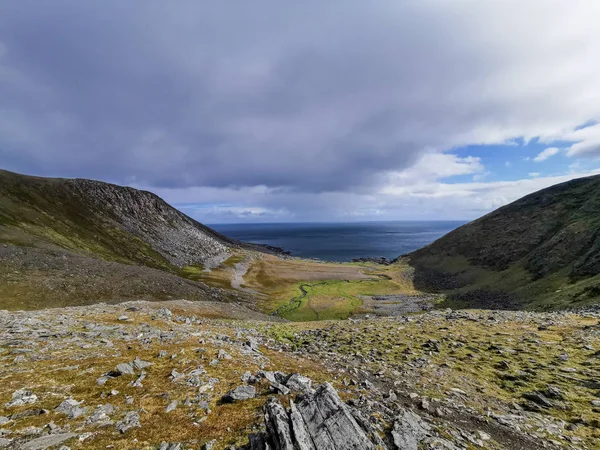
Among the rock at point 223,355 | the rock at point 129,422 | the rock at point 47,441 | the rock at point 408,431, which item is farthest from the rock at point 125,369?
the rock at point 408,431

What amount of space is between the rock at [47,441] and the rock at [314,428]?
6.45m

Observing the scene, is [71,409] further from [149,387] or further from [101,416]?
[149,387]

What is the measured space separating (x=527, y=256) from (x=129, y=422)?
106 m

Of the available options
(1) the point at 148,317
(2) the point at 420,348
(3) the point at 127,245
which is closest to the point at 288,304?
(1) the point at 148,317

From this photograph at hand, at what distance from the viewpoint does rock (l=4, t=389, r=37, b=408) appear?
449 inches

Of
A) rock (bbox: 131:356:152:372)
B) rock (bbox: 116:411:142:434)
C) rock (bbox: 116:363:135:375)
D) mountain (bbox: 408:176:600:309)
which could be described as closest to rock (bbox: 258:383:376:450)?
rock (bbox: 116:411:142:434)

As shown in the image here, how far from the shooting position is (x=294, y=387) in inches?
541

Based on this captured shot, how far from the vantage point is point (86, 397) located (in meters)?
12.6

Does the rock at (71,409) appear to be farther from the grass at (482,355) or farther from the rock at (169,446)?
the grass at (482,355)

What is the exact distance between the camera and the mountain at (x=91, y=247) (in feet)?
137

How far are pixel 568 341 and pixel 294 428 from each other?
2445 cm

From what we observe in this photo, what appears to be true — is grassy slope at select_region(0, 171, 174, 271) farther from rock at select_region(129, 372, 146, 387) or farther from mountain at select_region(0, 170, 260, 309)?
rock at select_region(129, 372, 146, 387)

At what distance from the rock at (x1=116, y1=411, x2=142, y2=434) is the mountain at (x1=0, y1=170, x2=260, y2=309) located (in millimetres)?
35527

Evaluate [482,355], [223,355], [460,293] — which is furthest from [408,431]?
[460,293]
